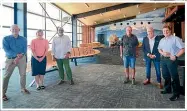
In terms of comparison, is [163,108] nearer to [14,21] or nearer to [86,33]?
[86,33]

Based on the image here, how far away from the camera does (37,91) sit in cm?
343

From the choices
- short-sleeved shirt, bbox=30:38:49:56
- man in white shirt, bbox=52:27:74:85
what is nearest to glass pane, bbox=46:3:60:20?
man in white shirt, bbox=52:27:74:85

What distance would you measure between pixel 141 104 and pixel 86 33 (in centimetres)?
317

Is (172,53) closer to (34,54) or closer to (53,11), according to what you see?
(34,54)

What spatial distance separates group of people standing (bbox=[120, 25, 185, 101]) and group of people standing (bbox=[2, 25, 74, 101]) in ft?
3.60

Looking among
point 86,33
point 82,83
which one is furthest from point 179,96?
point 86,33

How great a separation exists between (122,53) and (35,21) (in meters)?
2.50

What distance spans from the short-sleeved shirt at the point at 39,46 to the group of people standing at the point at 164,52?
4.60 feet

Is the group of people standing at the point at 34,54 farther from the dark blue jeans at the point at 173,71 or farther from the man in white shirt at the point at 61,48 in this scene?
the dark blue jeans at the point at 173,71

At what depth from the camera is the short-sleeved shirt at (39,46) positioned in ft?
11.3

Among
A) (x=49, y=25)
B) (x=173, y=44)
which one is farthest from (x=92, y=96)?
(x=49, y=25)

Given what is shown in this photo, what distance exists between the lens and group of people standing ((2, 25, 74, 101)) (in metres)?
3.01

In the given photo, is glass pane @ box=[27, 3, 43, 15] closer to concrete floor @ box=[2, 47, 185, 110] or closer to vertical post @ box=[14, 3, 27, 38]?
vertical post @ box=[14, 3, 27, 38]

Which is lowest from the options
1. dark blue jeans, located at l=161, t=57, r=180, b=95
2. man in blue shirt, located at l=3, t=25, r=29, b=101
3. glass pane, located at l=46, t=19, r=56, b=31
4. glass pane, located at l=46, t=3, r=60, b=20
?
A: dark blue jeans, located at l=161, t=57, r=180, b=95
